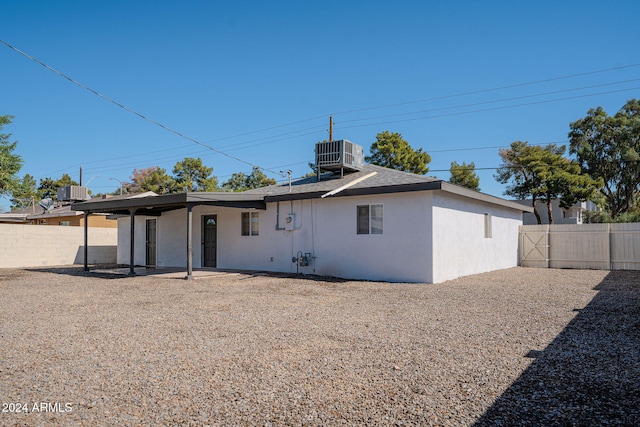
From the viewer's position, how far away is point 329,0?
46.5ft

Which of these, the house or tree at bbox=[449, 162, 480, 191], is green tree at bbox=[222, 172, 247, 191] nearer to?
tree at bbox=[449, 162, 480, 191]

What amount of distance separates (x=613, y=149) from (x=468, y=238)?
91.9 ft

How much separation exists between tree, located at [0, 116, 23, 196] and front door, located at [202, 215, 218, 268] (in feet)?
41.7

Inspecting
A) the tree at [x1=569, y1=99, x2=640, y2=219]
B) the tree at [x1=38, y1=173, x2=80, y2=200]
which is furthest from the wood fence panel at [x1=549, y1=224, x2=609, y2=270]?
the tree at [x1=38, y1=173, x2=80, y2=200]

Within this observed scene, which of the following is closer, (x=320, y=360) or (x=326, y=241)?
(x=320, y=360)

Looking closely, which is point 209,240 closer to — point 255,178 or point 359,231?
point 359,231

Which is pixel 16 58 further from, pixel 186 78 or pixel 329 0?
pixel 329 0

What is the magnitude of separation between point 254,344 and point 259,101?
18.6 meters

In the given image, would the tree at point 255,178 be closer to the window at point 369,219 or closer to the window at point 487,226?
the window at point 487,226

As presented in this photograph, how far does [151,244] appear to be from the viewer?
60.0ft

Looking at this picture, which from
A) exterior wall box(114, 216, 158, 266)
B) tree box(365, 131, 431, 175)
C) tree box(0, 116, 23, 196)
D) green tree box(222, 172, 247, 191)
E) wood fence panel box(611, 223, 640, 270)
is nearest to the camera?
wood fence panel box(611, 223, 640, 270)

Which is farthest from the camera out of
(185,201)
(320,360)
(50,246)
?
(50,246)

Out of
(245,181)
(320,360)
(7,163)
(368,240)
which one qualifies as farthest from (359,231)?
(245,181)

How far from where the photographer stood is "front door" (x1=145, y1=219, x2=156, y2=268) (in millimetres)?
18150
